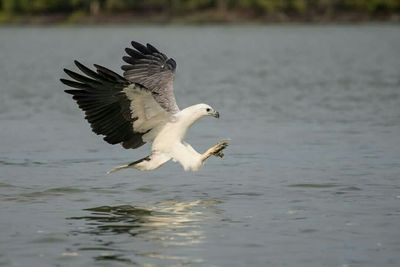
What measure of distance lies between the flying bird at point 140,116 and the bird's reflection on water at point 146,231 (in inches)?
21.7

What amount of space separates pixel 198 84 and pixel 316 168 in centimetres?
1704

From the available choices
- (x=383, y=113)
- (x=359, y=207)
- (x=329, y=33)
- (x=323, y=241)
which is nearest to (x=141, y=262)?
(x=323, y=241)

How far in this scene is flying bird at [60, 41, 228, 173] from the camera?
12.5 metres

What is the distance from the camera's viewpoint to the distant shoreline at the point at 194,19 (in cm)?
9362

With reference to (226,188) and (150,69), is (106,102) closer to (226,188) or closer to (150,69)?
(150,69)

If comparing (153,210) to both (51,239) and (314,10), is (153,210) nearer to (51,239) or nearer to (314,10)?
(51,239)

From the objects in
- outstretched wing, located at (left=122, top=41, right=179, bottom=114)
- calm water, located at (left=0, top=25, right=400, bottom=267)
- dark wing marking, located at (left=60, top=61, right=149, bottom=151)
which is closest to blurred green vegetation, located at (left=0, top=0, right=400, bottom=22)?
calm water, located at (left=0, top=25, right=400, bottom=267)

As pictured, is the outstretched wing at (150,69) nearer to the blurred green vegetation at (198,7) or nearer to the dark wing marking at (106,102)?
the dark wing marking at (106,102)

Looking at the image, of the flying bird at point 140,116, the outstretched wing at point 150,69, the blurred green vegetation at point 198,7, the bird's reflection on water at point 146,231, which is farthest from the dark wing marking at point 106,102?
the blurred green vegetation at point 198,7

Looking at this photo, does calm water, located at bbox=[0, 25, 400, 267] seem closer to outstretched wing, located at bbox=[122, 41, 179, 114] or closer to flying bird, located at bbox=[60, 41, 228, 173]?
flying bird, located at bbox=[60, 41, 228, 173]

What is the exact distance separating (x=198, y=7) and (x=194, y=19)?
71.7 inches

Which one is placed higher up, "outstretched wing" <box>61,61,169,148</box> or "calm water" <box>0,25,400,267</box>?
"outstretched wing" <box>61,61,169,148</box>

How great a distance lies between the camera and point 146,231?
1141 cm

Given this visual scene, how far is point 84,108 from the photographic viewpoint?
42.2 feet
